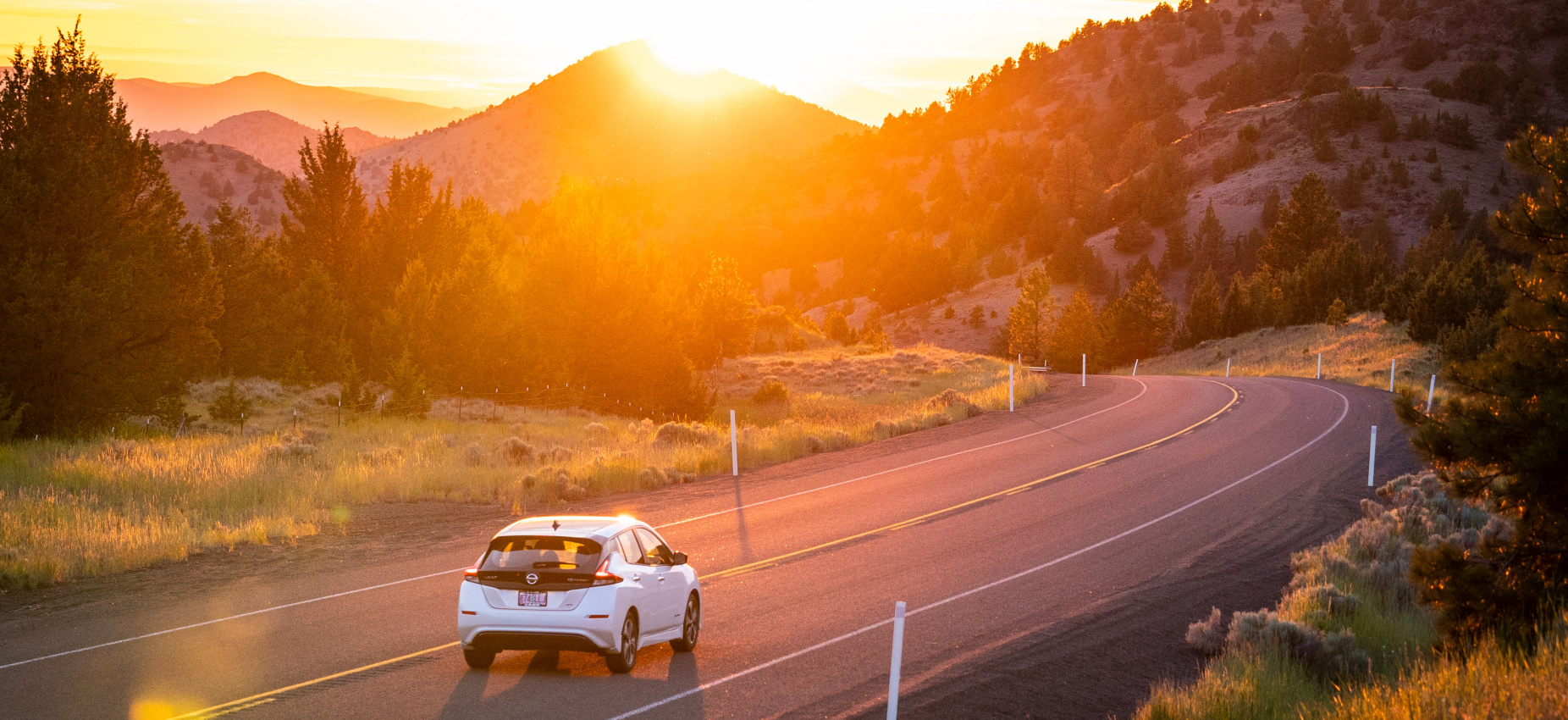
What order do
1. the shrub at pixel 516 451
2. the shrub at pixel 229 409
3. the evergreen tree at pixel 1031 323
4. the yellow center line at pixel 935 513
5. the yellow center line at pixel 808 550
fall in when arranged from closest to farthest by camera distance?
1. the yellow center line at pixel 808 550
2. the yellow center line at pixel 935 513
3. the shrub at pixel 516 451
4. the shrub at pixel 229 409
5. the evergreen tree at pixel 1031 323

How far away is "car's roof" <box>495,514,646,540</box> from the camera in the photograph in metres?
9.48

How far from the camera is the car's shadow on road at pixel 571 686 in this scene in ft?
28.0

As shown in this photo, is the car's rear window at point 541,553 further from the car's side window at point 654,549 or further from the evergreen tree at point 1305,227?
the evergreen tree at point 1305,227

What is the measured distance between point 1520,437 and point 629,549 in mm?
7729

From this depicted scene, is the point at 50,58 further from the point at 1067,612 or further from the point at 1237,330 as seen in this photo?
the point at 1237,330

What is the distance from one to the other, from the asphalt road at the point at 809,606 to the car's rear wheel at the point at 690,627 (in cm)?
15

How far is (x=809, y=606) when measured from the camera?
12.3 metres

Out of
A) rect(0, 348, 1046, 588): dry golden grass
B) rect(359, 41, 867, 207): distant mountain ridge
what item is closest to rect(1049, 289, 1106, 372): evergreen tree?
rect(0, 348, 1046, 588): dry golden grass

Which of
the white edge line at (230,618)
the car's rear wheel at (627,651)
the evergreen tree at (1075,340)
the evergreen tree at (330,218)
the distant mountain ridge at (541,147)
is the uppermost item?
the distant mountain ridge at (541,147)

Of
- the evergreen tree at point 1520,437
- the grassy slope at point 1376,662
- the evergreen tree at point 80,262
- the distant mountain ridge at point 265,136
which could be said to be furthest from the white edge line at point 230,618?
the distant mountain ridge at point 265,136

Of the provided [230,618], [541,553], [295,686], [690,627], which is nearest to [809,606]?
[690,627]

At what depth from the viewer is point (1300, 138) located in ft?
429

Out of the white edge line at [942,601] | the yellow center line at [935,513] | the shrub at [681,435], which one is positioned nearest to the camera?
the white edge line at [942,601]

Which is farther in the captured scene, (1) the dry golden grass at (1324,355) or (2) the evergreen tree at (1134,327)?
(2) the evergreen tree at (1134,327)
